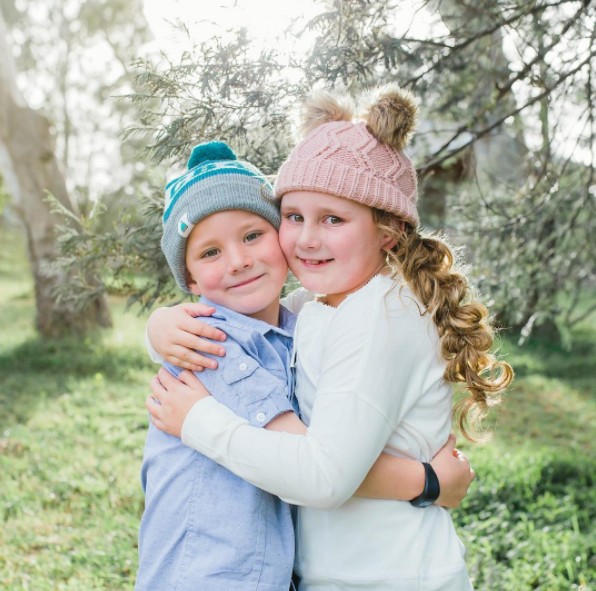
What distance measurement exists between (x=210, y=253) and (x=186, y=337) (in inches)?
10.6

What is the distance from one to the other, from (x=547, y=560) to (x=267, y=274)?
93.7 inches

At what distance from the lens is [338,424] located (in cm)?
164

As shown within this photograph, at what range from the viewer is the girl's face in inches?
76.4

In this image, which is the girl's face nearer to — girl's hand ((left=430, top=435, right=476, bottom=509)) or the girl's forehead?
the girl's forehead

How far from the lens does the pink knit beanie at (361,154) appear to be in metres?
1.91

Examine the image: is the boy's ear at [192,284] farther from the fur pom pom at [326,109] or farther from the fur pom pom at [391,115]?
the fur pom pom at [391,115]

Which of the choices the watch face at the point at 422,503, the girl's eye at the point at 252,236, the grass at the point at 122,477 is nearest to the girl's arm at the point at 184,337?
the girl's eye at the point at 252,236

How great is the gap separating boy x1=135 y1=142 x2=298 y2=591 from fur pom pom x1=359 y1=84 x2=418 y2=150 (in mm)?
338

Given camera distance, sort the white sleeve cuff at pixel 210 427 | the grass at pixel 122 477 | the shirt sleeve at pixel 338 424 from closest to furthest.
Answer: the shirt sleeve at pixel 338 424 < the white sleeve cuff at pixel 210 427 < the grass at pixel 122 477

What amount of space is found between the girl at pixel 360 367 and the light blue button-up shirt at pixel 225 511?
65 mm

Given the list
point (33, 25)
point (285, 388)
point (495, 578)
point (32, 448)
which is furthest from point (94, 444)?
point (33, 25)

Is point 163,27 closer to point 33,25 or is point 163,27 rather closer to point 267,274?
point 267,274

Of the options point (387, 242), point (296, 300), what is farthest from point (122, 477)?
point (387, 242)

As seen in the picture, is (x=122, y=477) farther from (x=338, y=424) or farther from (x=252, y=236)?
(x=338, y=424)
